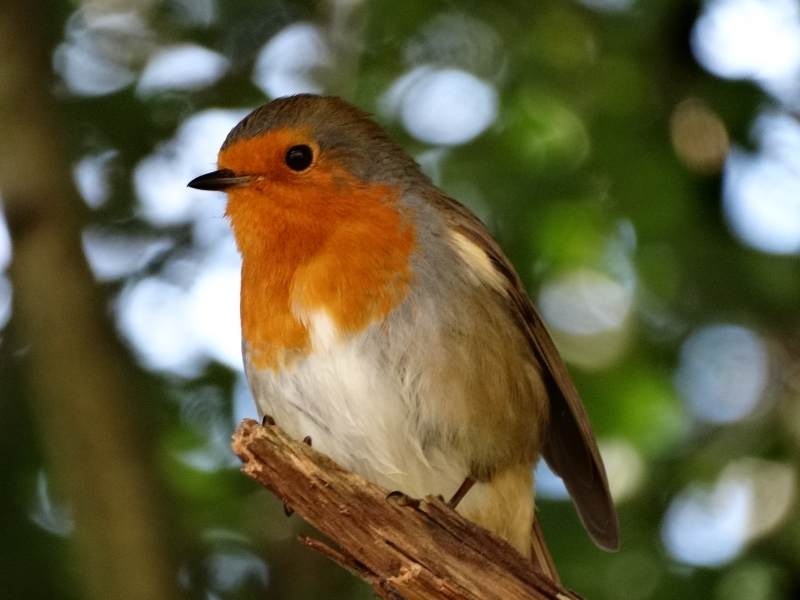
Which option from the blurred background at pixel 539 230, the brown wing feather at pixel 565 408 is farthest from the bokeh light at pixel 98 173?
the brown wing feather at pixel 565 408

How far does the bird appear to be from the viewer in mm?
3410

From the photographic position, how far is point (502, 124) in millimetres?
4672

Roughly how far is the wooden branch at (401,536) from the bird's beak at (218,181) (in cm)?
116

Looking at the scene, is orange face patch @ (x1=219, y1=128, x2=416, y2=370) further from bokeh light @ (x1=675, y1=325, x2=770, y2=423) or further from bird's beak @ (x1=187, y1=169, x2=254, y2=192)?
bokeh light @ (x1=675, y1=325, x2=770, y2=423)

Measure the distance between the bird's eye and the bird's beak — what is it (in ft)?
0.50

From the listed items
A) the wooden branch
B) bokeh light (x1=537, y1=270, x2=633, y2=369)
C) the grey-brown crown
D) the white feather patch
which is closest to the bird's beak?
the grey-brown crown

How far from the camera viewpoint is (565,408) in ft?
13.3

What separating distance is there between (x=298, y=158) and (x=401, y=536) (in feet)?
5.07

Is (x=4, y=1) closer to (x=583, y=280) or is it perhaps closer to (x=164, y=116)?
(x=164, y=116)

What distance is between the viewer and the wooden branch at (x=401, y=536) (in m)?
2.81

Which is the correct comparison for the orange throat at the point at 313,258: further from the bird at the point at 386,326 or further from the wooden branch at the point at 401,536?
the wooden branch at the point at 401,536

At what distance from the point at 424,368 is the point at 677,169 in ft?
5.77

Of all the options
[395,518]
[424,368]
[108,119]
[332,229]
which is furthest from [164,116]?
[395,518]

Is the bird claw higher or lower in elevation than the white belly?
lower
